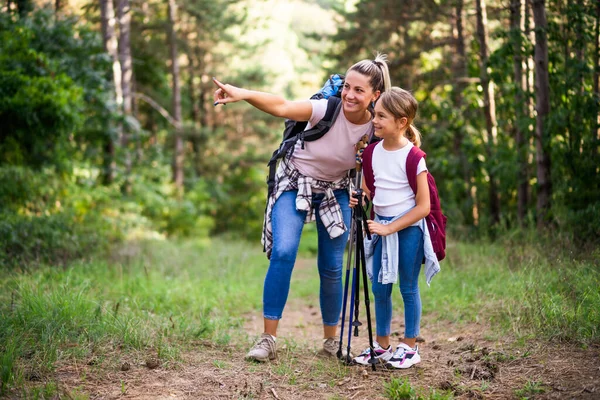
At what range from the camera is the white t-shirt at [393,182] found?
3.78 m

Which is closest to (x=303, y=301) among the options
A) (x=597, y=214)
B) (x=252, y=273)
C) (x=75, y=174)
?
(x=252, y=273)

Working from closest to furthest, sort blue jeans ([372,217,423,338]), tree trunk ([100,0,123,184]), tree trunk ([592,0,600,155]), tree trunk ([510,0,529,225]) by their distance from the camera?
blue jeans ([372,217,423,338]) < tree trunk ([592,0,600,155]) < tree trunk ([510,0,529,225]) < tree trunk ([100,0,123,184])

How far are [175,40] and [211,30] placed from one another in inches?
58.3

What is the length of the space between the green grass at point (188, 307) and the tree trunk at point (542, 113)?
0.75 meters

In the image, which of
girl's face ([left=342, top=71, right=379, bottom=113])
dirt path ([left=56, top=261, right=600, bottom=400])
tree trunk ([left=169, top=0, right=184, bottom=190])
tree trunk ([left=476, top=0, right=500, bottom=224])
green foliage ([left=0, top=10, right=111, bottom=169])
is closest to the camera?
dirt path ([left=56, top=261, right=600, bottom=400])

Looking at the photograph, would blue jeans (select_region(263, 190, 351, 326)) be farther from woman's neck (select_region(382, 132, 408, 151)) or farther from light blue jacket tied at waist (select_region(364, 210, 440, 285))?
woman's neck (select_region(382, 132, 408, 151))

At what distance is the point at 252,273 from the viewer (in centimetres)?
963

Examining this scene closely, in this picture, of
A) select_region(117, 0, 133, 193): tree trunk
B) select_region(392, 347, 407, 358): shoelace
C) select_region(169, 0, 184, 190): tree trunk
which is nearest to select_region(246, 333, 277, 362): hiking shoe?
select_region(392, 347, 407, 358): shoelace

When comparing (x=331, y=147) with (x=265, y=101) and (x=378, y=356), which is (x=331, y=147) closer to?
(x=265, y=101)

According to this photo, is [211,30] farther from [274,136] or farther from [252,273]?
[252,273]

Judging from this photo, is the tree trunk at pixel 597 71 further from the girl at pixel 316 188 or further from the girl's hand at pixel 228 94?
the girl's hand at pixel 228 94

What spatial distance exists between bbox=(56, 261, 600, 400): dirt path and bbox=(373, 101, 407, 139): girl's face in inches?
61.2

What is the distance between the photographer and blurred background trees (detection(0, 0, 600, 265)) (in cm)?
697

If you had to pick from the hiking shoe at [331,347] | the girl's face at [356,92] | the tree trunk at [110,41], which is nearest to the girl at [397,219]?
the girl's face at [356,92]
